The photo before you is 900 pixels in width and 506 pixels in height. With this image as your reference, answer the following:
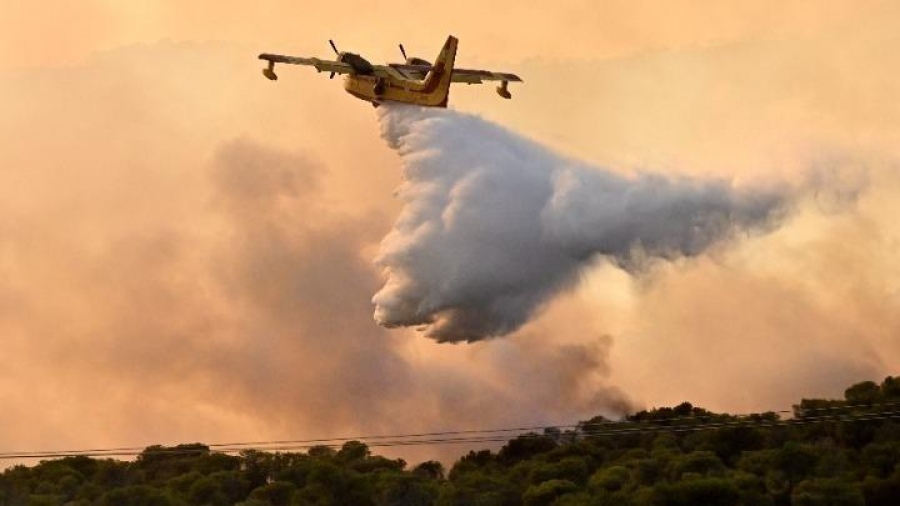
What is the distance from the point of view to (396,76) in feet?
329

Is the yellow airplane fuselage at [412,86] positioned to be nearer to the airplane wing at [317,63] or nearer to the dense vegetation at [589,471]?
the airplane wing at [317,63]

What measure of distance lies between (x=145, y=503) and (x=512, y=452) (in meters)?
43.7

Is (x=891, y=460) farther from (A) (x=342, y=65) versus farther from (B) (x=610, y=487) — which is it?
(A) (x=342, y=65)

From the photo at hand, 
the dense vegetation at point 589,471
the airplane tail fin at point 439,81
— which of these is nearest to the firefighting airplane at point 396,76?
the airplane tail fin at point 439,81

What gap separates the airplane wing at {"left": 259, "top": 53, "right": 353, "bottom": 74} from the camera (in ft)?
333

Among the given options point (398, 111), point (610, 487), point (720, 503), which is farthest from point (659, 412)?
point (398, 111)

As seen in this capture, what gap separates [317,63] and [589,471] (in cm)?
4001

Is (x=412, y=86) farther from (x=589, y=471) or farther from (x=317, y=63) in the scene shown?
(x=589, y=471)

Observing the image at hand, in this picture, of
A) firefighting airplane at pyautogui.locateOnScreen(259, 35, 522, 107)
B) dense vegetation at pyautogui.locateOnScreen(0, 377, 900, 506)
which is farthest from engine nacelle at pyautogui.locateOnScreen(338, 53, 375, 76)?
dense vegetation at pyautogui.locateOnScreen(0, 377, 900, 506)

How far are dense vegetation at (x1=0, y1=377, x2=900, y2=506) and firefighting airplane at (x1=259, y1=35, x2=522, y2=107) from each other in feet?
83.9

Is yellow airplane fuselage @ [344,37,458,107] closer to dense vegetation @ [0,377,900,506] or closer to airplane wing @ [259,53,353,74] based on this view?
airplane wing @ [259,53,353,74]

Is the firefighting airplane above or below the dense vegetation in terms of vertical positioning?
above

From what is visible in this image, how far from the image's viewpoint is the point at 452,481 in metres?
131

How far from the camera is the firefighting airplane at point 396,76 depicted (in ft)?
325
